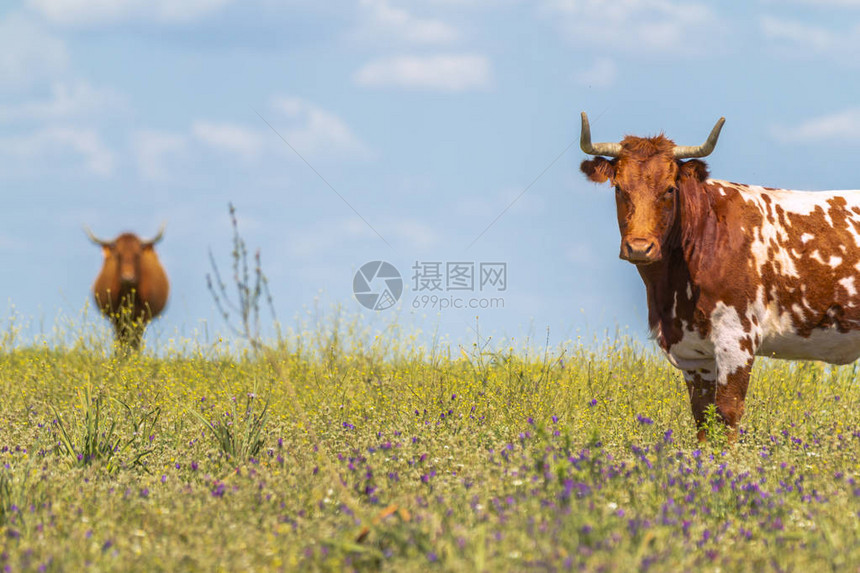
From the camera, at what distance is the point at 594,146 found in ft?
25.6

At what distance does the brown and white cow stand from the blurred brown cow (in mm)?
13984

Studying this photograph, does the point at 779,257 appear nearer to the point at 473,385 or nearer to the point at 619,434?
the point at 619,434

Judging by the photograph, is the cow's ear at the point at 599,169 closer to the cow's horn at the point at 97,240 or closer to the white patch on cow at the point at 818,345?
the white patch on cow at the point at 818,345

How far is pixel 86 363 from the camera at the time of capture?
11812 millimetres

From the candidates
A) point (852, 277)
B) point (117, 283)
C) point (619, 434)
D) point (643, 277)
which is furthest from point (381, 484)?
point (117, 283)

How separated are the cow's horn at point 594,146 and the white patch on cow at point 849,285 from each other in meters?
2.38

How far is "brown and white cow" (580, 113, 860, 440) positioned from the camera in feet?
24.0

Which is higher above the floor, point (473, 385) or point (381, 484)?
point (473, 385)

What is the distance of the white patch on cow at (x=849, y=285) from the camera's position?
25.7 feet

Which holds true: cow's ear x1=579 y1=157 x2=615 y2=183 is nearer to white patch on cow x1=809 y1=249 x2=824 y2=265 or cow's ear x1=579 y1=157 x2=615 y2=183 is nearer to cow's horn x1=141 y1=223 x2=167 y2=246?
white patch on cow x1=809 y1=249 x2=824 y2=265

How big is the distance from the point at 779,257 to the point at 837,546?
13.6 feet

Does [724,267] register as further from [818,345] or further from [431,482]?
[431,482]

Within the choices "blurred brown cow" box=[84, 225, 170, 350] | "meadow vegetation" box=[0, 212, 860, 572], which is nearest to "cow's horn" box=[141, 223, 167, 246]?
"blurred brown cow" box=[84, 225, 170, 350]

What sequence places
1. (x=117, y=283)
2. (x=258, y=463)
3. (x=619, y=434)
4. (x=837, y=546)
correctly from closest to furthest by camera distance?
1. (x=837, y=546)
2. (x=258, y=463)
3. (x=619, y=434)
4. (x=117, y=283)
